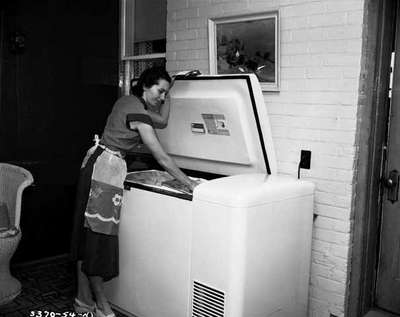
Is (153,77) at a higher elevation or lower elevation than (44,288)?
higher

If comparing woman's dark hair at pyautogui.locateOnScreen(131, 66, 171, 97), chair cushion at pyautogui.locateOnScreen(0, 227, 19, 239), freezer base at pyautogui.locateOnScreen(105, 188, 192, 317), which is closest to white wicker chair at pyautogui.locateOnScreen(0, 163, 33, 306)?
chair cushion at pyautogui.locateOnScreen(0, 227, 19, 239)

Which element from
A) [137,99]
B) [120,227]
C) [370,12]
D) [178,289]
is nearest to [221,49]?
[137,99]

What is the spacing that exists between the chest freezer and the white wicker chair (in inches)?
24.6

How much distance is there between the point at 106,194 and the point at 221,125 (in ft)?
2.66

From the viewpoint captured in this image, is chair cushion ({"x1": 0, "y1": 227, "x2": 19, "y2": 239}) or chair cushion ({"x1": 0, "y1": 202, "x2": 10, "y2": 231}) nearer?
chair cushion ({"x1": 0, "y1": 227, "x2": 19, "y2": 239})

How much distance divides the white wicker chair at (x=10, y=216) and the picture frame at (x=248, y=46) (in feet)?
4.83

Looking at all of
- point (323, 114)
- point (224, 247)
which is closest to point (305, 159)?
point (323, 114)

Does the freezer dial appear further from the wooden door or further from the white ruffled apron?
the wooden door

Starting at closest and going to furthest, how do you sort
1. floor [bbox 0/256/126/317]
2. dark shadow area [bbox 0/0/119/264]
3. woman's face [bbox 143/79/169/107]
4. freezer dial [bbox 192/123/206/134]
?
woman's face [bbox 143/79/169/107], freezer dial [bbox 192/123/206/134], floor [bbox 0/256/126/317], dark shadow area [bbox 0/0/119/264]

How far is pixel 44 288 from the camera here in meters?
3.37

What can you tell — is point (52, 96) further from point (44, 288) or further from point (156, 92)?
point (44, 288)

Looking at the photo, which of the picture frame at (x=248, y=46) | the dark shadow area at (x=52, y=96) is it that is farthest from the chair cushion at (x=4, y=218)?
the picture frame at (x=248, y=46)

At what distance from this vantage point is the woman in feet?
8.75

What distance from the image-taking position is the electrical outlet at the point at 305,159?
2682 millimetres
